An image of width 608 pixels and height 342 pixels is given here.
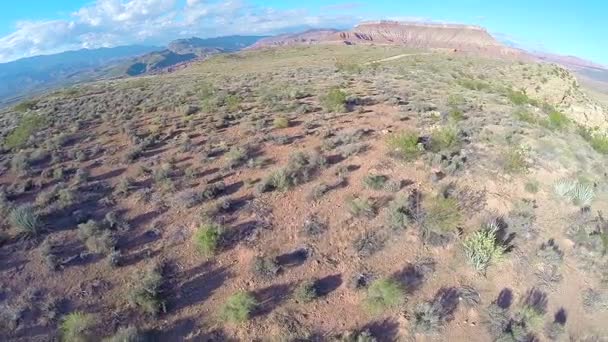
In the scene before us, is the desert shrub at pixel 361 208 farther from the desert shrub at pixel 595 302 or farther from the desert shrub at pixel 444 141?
the desert shrub at pixel 595 302

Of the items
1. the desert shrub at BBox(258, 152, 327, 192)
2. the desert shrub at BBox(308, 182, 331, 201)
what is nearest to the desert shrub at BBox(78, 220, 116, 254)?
the desert shrub at BBox(258, 152, 327, 192)

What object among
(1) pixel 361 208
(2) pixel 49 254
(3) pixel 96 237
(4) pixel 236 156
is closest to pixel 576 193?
(1) pixel 361 208

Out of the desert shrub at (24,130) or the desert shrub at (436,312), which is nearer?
the desert shrub at (436,312)

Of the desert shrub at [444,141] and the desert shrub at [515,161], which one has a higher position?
the desert shrub at [444,141]

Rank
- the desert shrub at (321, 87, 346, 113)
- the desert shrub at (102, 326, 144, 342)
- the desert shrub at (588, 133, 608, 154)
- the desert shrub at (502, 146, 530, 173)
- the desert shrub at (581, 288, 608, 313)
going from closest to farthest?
the desert shrub at (102, 326, 144, 342) < the desert shrub at (581, 288, 608, 313) < the desert shrub at (502, 146, 530, 173) < the desert shrub at (588, 133, 608, 154) < the desert shrub at (321, 87, 346, 113)

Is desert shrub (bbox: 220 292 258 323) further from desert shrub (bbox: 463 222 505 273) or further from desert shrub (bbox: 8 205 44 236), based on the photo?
desert shrub (bbox: 8 205 44 236)

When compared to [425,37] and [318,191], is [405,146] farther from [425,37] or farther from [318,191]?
[425,37]

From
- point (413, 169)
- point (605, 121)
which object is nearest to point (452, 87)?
point (605, 121)

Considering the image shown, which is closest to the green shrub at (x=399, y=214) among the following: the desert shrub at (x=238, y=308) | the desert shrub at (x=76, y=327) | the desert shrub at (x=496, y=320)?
the desert shrub at (x=496, y=320)
